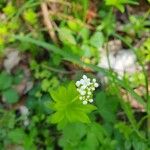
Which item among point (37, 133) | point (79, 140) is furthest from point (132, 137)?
point (37, 133)

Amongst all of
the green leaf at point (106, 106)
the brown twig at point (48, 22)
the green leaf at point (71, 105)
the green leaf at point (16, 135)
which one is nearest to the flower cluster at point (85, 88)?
the green leaf at point (71, 105)

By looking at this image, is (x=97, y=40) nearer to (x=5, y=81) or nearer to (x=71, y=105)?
(x=5, y=81)

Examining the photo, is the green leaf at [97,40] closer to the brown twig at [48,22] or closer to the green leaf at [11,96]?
the brown twig at [48,22]

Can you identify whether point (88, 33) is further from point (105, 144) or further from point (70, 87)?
point (70, 87)

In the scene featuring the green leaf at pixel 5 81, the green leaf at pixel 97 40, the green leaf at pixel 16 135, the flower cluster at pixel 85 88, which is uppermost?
the flower cluster at pixel 85 88

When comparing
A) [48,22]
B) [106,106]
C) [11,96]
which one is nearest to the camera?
[106,106]

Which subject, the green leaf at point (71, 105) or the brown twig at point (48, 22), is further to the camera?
the brown twig at point (48, 22)

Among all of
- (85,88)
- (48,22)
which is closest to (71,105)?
(85,88)
